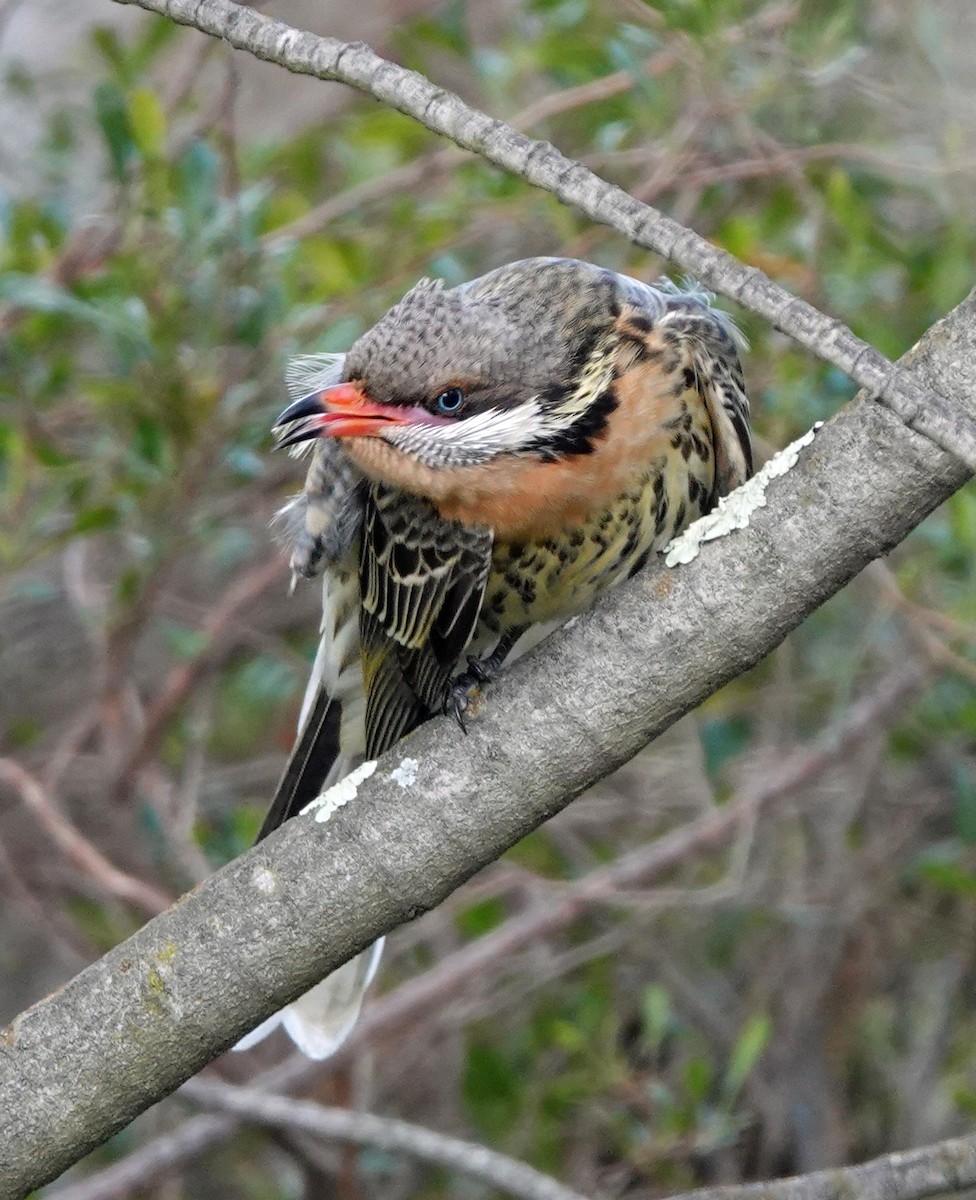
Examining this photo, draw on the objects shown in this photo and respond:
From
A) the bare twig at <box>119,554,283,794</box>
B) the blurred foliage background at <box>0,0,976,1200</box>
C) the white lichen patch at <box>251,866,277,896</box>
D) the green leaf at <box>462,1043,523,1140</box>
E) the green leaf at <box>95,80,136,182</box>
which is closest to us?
the white lichen patch at <box>251,866,277,896</box>

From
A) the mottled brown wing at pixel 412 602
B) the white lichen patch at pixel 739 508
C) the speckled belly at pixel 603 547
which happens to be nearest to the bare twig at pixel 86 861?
the mottled brown wing at pixel 412 602

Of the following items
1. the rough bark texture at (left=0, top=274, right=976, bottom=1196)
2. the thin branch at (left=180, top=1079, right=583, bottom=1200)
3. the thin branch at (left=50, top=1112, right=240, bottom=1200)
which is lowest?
the thin branch at (left=50, top=1112, right=240, bottom=1200)

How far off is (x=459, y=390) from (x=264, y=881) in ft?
2.75

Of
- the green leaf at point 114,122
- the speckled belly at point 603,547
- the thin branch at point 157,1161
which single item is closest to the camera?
the speckled belly at point 603,547

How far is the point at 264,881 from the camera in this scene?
1960 millimetres

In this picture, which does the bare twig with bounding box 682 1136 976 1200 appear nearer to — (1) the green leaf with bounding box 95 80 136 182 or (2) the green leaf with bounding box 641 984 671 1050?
(2) the green leaf with bounding box 641 984 671 1050

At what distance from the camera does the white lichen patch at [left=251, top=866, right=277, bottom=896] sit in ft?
6.42

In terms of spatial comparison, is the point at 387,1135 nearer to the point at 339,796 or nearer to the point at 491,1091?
the point at 491,1091

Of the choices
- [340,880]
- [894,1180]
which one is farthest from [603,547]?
[894,1180]

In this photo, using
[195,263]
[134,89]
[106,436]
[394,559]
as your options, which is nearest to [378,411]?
[394,559]

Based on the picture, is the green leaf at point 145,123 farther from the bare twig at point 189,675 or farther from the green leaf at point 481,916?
the green leaf at point 481,916

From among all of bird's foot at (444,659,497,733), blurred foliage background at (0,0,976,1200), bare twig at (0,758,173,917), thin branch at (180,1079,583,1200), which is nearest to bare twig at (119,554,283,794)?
blurred foliage background at (0,0,976,1200)

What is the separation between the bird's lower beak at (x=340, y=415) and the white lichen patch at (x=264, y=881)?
70 centimetres

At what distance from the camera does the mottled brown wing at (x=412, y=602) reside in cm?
263
